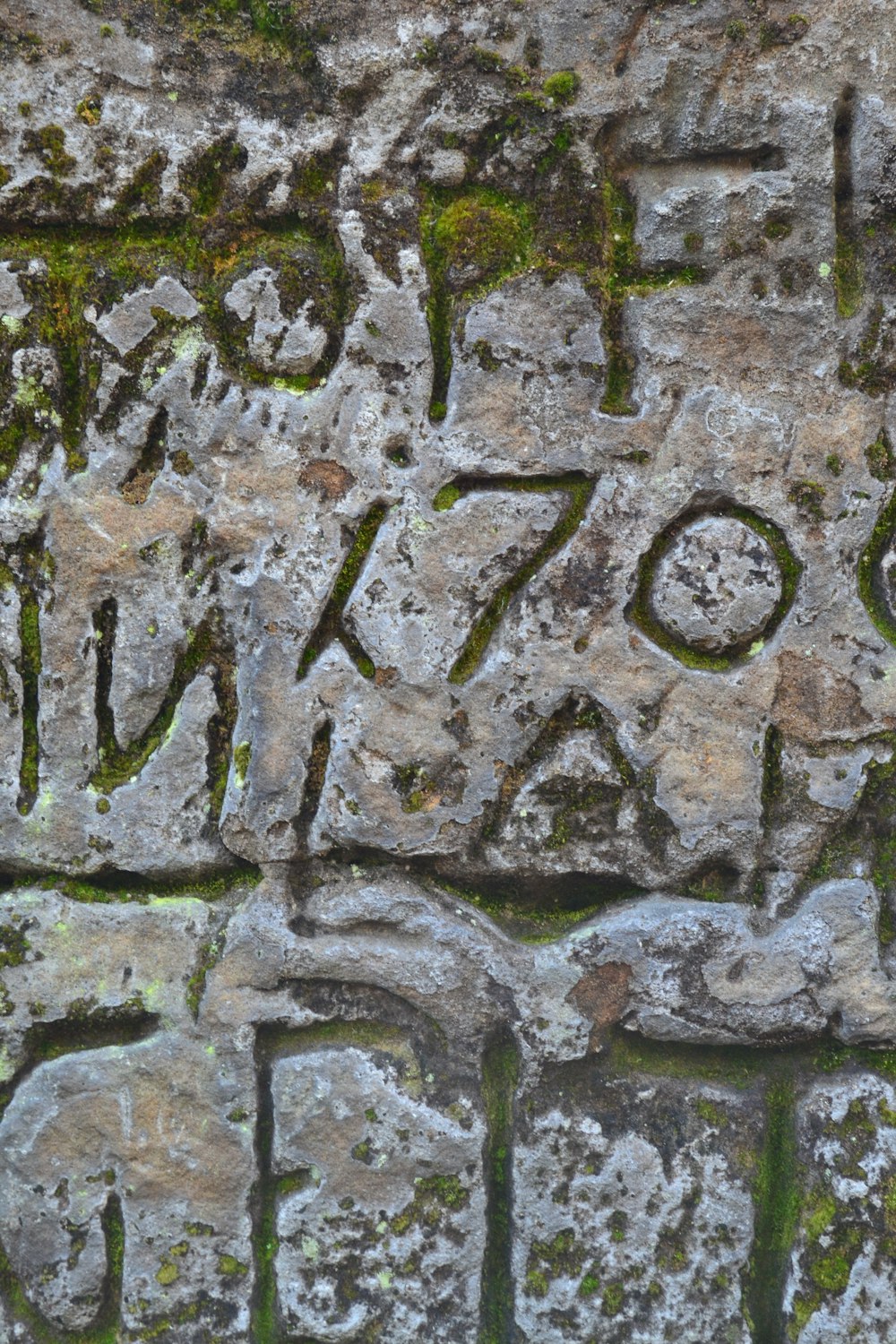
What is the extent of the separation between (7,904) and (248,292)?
179 cm

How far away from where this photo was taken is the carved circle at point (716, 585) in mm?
2857

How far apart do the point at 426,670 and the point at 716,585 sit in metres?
0.81

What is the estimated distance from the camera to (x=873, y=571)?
9.55ft

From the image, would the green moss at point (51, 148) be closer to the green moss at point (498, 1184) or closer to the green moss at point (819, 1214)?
the green moss at point (498, 1184)

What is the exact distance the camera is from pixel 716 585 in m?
2.86

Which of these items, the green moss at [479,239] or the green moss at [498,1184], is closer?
the green moss at [479,239]

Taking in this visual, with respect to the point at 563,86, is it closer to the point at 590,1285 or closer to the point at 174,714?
the point at 174,714

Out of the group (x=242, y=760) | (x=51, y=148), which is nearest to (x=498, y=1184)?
(x=242, y=760)

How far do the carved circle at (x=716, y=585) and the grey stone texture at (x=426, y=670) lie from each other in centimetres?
1

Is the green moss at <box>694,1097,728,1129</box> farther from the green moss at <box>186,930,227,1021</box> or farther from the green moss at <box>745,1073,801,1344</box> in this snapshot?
the green moss at <box>186,930,227,1021</box>

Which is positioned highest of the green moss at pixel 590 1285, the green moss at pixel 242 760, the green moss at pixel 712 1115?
the green moss at pixel 242 760

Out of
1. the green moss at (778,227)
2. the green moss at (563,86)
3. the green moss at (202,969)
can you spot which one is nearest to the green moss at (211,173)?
the green moss at (563,86)

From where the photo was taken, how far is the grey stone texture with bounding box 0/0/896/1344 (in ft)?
9.31

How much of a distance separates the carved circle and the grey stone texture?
0.01 meters
